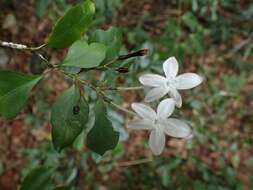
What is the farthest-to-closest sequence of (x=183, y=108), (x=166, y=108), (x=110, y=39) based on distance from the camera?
(x=183, y=108) < (x=110, y=39) < (x=166, y=108)

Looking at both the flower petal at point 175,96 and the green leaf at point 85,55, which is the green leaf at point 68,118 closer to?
the green leaf at point 85,55

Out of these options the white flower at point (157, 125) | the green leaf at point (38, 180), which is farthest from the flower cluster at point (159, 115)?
the green leaf at point (38, 180)

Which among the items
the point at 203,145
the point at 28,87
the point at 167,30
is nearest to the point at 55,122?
the point at 28,87

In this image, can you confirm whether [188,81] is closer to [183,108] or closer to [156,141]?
[156,141]

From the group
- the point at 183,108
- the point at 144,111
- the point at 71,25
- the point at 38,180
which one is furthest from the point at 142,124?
the point at 183,108

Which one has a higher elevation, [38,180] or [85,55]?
[85,55]
